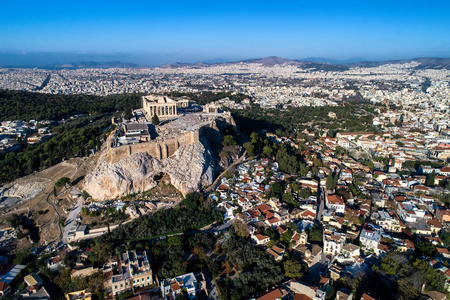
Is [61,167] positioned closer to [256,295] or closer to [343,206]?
[256,295]

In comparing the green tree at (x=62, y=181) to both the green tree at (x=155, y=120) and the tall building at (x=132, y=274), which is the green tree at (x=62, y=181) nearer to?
the green tree at (x=155, y=120)

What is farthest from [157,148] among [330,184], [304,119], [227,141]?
[304,119]

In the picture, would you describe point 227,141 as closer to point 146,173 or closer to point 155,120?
point 155,120

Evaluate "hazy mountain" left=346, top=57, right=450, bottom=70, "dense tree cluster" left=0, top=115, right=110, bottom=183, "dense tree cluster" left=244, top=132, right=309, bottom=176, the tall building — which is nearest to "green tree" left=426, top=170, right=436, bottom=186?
"dense tree cluster" left=244, top=132, right=309, bottom=176

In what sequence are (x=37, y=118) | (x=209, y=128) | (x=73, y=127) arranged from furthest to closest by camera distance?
1. (x=37, y=118)
2. (x=73, y=127)
3. (x=209, y=128)

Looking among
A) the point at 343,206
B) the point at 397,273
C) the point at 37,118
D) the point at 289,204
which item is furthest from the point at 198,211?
the point at 37,118

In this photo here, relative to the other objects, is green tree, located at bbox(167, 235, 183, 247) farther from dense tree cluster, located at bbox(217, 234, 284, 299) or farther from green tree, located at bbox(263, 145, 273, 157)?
green tree, located at bbox(263, 145, 273, 157)
